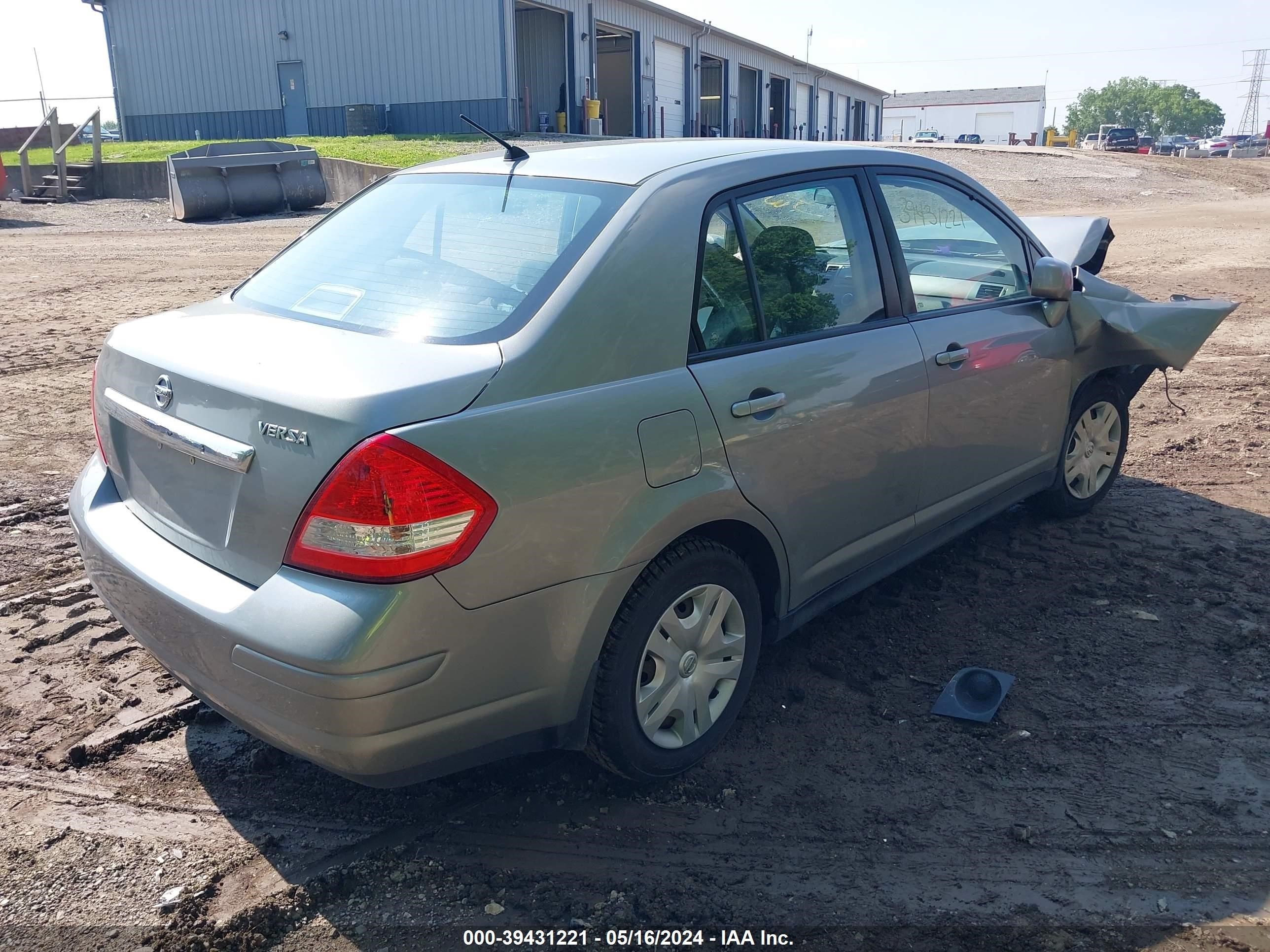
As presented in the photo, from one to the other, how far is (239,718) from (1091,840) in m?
2.31

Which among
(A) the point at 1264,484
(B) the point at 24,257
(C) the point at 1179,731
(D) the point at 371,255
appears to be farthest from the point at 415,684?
(B) the point at 24,257

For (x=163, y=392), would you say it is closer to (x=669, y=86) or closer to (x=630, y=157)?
(x=630, y=157)

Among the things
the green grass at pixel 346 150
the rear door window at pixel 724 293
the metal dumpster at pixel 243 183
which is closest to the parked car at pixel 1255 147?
the green grass at pixel 346 150

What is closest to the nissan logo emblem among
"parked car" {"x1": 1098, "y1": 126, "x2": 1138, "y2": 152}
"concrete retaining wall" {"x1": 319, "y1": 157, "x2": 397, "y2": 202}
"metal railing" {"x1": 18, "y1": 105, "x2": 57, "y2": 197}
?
"concrete retaining wall" {"x1": 319, "y1": 157, "x2": 397, "y2": 202}

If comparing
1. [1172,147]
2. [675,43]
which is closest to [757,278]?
[675,43]

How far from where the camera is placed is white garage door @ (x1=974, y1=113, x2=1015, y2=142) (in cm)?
9119

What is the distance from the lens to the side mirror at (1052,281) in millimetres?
4305

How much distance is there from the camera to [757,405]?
10.1 ft

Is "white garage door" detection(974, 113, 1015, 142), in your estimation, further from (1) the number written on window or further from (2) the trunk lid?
(2) the trunk lid

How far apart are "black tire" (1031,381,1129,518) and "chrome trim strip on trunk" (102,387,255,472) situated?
369cm

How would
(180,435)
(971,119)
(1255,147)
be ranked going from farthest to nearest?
(971,119), (1255,147), (180,435)

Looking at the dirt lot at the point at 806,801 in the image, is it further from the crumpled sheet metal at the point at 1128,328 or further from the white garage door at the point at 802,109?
the white garage door at the point at 802,109

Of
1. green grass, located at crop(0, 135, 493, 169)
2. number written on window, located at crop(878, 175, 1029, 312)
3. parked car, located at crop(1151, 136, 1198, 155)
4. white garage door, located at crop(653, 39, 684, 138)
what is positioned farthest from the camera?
parked car, located at crop(1151, 136, 1198, 155)

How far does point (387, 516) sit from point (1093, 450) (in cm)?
396
